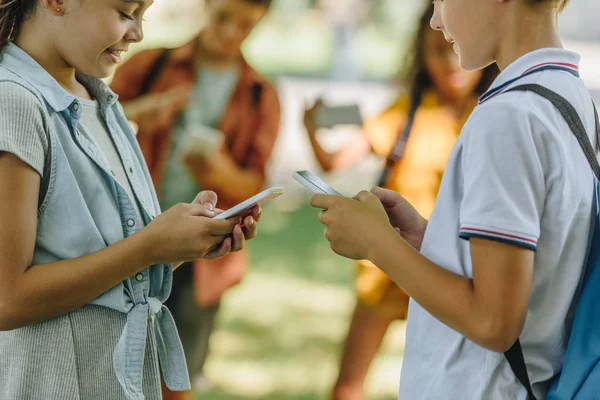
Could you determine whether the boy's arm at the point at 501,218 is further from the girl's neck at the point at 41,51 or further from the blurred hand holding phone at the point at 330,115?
the blurred hand holding phone at the point at 330,115

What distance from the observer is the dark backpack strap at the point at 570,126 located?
95 centimetres

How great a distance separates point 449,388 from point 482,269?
0.65 feet

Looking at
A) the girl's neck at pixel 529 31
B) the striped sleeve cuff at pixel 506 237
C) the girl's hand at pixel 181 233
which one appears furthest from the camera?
the girl's hand at pixel 181 233

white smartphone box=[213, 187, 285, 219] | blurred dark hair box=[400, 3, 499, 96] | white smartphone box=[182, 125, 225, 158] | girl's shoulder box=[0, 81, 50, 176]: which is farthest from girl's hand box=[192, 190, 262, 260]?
blurred dark hair box=[400, 3, 499, 96]

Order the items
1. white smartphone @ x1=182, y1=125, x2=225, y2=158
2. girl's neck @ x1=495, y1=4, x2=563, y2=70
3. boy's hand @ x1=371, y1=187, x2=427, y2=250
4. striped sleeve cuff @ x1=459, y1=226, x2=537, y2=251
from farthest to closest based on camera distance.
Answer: white smartphone @ x1=182, y1=125, x2=225, y2=158, boy's hand @ x1=371, y1=187, x2=427, y2=250, girl's neck @ x1=495, y1=4, x2=563, y2=70, striped sleeve cuff @ x1=459, y1=226, x2=537, y2=251

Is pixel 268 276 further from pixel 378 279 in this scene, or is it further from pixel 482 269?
pixel 482 269

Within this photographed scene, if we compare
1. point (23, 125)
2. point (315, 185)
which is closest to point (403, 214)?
point (315, 185)

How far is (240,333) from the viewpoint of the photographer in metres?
2.59

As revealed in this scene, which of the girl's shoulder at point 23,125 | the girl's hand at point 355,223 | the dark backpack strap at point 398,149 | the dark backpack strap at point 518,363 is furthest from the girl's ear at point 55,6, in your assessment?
the dark backpack strap at point 398,149

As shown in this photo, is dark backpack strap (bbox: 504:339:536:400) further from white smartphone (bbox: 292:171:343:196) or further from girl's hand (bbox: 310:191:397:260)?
white smartphone (bbox: 292:171:343:196)

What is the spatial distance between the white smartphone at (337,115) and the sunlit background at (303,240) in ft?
0.18

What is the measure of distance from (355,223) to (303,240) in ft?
5.20

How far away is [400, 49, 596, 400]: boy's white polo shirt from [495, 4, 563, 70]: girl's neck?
0.09 feet

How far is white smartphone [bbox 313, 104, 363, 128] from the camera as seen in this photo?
2.50m
